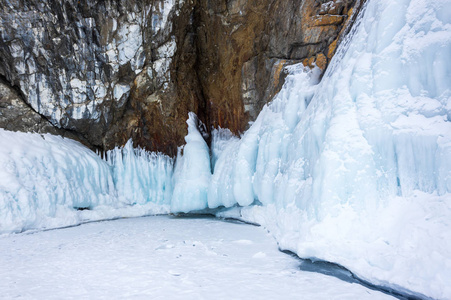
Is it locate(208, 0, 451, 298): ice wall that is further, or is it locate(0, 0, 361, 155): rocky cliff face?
locate(0, 0, 361, 155): rocky cliff face

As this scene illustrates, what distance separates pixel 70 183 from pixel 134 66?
4.39 metres

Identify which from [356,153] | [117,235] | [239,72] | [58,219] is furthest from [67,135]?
[356,153]

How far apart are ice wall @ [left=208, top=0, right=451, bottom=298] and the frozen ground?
492 millimetres

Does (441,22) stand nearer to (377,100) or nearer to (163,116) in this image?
(377,100)

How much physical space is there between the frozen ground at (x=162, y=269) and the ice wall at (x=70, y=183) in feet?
4.99

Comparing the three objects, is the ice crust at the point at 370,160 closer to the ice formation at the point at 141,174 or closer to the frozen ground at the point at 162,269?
the frozen ground at the point at 162,269

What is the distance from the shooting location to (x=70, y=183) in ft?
28.4

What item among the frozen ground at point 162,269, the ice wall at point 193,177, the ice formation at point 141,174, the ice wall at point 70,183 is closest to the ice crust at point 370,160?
the ice wall at point 70,183

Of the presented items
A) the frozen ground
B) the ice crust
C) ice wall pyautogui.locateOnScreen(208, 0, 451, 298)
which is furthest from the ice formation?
ice wall pyautogui.locateOnScreen(208, 0, 451, 298)

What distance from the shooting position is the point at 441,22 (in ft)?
10.7

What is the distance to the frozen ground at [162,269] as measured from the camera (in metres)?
2.96

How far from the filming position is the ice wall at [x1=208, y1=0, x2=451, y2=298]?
2.94m

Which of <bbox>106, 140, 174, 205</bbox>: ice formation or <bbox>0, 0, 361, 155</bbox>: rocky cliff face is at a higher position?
<bbox>0, 0, 361, 155</bbox>: rocky cliff face

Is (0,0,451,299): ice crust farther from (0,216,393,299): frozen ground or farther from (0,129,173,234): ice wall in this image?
(0,216,393,299): frozen ground
